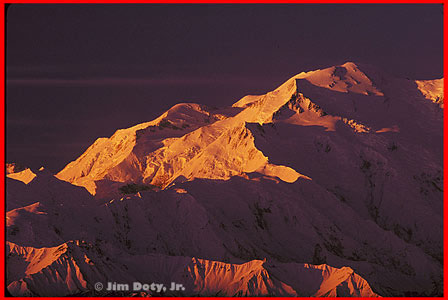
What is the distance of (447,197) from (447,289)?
13.6 metres

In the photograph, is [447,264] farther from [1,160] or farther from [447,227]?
[1,160]

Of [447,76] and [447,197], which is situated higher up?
[447,76]

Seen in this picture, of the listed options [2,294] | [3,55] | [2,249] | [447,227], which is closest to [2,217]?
[2,249]

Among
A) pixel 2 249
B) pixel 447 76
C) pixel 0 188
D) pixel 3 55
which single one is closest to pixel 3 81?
pixel 3 55

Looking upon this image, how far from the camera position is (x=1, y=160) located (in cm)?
13988

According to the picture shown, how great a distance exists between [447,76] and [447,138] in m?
11.0

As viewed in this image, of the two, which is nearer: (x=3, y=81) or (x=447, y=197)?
(x=3, y=81)

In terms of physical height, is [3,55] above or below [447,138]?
above

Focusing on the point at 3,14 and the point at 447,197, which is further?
the point at 447,197

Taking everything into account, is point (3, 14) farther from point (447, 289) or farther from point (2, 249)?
point (447, 289)

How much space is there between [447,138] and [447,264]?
17.7 meters

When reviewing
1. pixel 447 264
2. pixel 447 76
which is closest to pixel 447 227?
pixel 447 264

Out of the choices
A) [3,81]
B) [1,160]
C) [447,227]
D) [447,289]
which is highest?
[3,81]

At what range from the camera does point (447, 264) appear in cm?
14675
